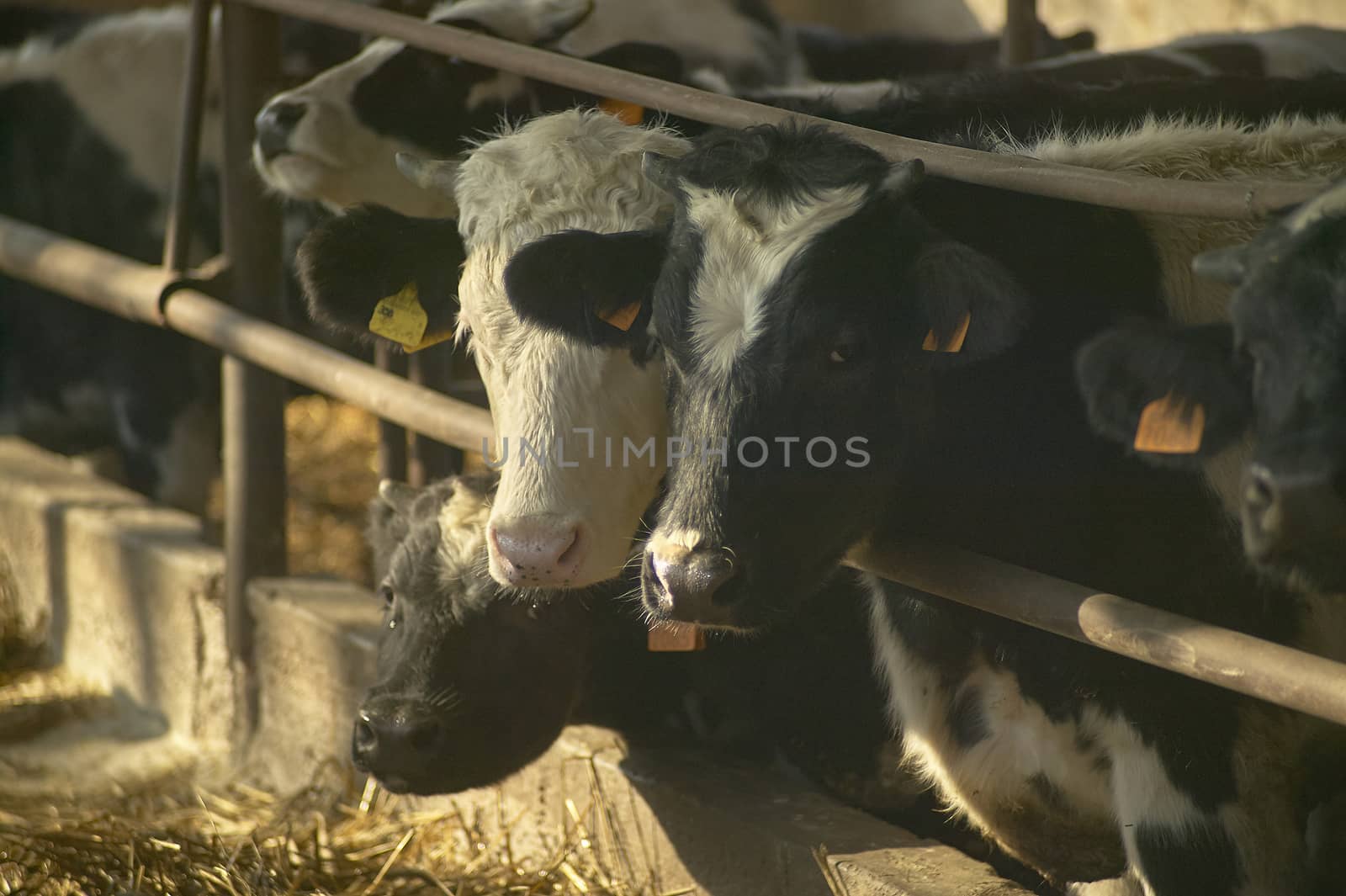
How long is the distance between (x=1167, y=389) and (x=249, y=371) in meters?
2.72

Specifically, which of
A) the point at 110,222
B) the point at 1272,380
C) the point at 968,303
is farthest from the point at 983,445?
the point at 110,222

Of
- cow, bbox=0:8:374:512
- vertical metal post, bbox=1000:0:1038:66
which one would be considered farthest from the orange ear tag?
cow, bbox=0:8:374:512

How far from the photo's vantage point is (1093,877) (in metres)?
2.59

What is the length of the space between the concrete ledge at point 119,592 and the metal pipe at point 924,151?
182 centimetres

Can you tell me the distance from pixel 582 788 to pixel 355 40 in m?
Result: 3.83

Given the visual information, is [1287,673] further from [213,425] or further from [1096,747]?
[213,425]

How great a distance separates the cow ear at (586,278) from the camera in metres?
2.37

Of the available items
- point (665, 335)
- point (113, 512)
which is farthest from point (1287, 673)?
point (113, 512)

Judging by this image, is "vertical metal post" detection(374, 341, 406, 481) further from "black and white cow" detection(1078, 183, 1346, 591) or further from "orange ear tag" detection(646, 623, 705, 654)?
"black and white cow" detection(1078, 183, 1346, 591)

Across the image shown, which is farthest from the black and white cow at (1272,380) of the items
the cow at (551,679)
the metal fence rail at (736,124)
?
the cow at (551,679)

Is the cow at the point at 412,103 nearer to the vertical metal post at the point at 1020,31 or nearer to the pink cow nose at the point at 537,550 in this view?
the vertical metal post at the point at 1020,31

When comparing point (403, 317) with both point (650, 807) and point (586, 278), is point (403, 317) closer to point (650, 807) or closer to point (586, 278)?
point (586, 278)

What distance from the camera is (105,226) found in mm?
6117

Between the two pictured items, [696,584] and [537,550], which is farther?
[537,550]
